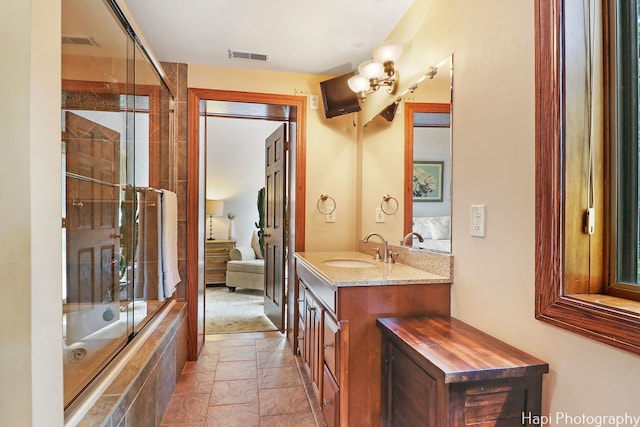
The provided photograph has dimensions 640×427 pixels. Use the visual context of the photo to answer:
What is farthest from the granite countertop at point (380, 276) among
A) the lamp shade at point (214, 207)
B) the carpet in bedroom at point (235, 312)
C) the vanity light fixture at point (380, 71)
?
the lamp shade at point (214, 207)

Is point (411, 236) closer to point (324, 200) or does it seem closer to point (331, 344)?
point (331, 344)

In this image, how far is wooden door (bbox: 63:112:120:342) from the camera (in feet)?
6.20

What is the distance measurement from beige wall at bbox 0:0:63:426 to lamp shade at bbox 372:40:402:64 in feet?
5.22

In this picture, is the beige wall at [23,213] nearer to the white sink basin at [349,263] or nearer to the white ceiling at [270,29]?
the white ceiling at [270,29]

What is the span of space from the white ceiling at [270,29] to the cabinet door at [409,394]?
188cm

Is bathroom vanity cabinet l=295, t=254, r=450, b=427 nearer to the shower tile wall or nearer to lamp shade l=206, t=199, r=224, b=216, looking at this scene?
the shower tile wall

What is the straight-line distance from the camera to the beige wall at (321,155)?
2703mm

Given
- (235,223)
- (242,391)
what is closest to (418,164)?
(242,391)

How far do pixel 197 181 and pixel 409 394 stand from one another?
85.0 inches

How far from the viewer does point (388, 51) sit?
191cm

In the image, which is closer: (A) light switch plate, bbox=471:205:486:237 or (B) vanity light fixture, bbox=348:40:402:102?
(A) light switch plate, bbox=471:205:486:237

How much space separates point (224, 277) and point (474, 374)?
4676 mm

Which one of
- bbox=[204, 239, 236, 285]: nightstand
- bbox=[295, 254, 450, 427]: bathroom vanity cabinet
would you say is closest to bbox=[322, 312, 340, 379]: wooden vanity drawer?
bbox=[295, 254, 450, 427]: bathroom vanity cabinet

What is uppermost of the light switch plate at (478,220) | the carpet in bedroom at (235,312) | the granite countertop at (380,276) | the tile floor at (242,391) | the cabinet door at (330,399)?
the light switch plate at (478,220)
